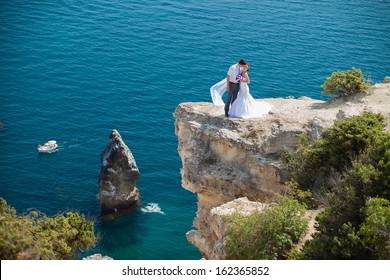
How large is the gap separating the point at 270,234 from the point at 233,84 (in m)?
11.6

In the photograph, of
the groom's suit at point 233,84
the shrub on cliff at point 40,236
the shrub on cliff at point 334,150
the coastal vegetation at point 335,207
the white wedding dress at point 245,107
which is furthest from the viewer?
the white wedding dress at point 245,107

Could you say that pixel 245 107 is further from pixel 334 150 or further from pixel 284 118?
pixel 334 150

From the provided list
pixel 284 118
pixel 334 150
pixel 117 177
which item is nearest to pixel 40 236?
pixel 334 150

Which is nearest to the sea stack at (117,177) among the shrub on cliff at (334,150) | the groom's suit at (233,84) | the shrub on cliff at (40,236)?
the groom's suit at (233,84)

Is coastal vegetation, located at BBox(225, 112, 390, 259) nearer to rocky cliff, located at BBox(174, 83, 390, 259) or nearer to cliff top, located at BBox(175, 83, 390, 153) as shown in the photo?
rocky cliff, located at BBox(174, 83, 390, 259)

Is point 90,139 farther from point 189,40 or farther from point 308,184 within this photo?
point 308,184

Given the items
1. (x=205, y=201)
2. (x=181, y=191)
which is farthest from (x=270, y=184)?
(x=181, y=191)

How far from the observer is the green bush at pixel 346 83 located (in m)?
37.2

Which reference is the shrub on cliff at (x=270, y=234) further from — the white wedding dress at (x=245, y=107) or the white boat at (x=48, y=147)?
the white boat at (x=48, y=147)

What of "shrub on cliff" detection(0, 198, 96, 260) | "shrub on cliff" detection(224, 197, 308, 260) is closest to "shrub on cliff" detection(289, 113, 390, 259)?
"shrub on cliff" detection(224, 197, 308, 260)

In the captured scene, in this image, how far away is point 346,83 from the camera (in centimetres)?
3725

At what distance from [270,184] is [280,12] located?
71.8 m

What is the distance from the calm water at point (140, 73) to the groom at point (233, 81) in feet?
79.1

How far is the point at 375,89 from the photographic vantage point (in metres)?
37.9
